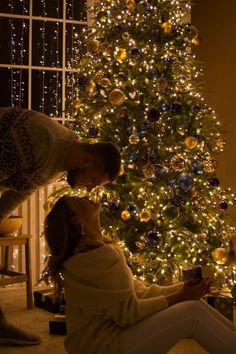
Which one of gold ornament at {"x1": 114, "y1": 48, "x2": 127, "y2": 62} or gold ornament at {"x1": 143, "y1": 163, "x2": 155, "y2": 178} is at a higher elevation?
gold ornament at {"x1": 114, "y1": 48, "x2": 127, "y2": 62}

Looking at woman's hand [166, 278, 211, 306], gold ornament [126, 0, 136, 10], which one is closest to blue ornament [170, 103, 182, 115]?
gold ornament [126, 0, 136, 10]

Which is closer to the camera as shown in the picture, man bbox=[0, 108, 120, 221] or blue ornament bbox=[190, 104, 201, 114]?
man bbox=[0, 108, 120, 221]

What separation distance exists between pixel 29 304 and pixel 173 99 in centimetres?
176

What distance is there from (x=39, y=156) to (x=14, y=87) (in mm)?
2703

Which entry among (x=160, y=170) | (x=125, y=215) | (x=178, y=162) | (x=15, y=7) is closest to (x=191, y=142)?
(x=178, y=162)

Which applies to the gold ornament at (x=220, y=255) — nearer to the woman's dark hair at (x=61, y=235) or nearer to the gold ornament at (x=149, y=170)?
the gold ornament at (x=149, y=170)

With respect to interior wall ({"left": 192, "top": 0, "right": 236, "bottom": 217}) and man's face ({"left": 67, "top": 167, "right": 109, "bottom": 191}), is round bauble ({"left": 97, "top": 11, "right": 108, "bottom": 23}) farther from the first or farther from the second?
man's face ({"left": 67, "top": 167, "right": 109, "bottom": 191})

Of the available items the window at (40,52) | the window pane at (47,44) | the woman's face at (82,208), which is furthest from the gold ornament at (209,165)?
the window pane at (47,44)

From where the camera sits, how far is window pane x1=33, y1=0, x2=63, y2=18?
408 centimetres

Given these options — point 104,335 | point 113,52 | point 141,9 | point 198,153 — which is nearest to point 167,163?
point 198,153

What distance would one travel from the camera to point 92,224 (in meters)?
1.77

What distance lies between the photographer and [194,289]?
1729 millimetres

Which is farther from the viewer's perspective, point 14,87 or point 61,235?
point 14,87

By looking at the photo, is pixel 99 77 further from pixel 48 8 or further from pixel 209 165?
pixel 48 8
